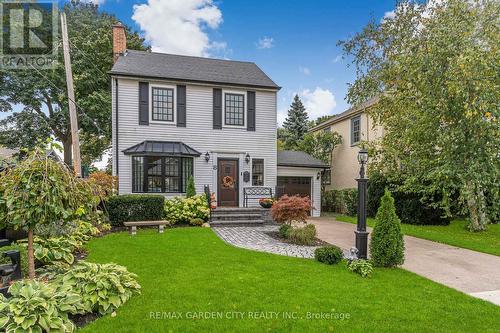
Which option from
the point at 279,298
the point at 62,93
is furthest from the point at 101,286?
the point at 62,93

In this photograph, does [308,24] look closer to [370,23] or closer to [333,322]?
[370,23]

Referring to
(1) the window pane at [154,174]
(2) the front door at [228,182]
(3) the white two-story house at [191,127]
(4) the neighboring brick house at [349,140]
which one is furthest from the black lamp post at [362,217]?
(4) the neighboring brick house at [349,140]

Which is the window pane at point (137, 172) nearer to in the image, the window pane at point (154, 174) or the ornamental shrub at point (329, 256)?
the window pane at point (154, 174)

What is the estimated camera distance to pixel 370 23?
14195mm

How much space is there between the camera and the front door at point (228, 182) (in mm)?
14078

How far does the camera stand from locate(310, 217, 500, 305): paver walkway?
540 centimetres

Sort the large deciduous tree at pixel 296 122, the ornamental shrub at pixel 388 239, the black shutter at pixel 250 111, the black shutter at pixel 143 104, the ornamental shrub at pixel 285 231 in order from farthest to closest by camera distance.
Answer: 1. the large deciduous tree at pixel 296 122
2. the black shutter at pixel 250 111
3. the black shutter at pixel 143 104
4. the ornamental shrub at pixel 285 231
5. the ornamental shrub at pixel 388 239

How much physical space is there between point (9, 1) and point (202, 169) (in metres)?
19.2

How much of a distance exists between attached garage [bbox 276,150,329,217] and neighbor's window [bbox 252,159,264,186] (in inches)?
50.6

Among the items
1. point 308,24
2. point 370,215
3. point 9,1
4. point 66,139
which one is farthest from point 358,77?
point 9,1

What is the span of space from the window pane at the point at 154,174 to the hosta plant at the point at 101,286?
28.1ft

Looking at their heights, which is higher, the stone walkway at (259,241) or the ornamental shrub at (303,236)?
the ornamental shrub at (303,236)

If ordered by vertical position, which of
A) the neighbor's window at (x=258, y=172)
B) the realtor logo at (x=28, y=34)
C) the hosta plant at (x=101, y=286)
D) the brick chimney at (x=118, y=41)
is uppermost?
the realtor logo at (x=28, y=34)

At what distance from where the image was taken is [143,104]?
43.4 ft
